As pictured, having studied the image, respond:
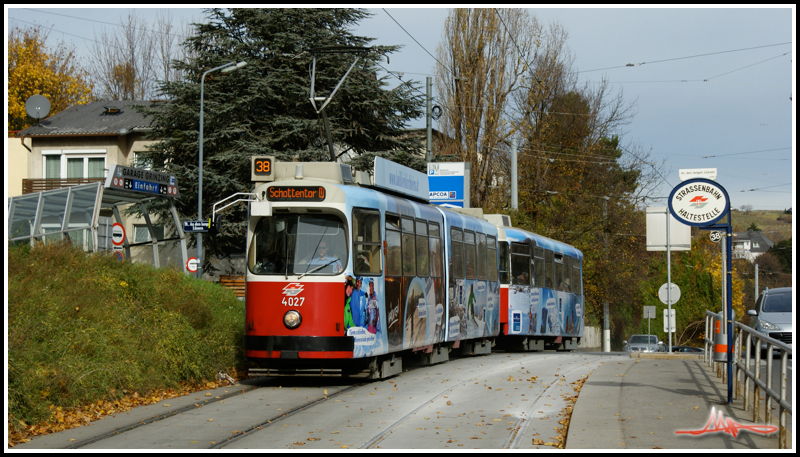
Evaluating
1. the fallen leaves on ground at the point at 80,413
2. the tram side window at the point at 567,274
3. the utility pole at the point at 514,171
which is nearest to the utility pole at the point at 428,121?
the tram side window at the point at 567,274

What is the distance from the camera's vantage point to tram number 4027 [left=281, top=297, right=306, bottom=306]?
1367 cm

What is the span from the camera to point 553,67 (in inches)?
1890

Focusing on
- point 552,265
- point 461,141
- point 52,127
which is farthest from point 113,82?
point 552,265

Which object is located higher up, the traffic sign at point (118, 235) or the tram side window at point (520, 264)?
the traffic sign at point (118, 235)

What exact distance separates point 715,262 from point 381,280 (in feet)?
183

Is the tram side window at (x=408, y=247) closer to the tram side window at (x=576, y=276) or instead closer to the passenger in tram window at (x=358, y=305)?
the passenger in tram window at (x=358, y=305)

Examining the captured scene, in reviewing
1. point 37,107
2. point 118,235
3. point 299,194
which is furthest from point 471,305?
point 37,107

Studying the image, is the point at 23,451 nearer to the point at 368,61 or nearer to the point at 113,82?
the point at 368,61

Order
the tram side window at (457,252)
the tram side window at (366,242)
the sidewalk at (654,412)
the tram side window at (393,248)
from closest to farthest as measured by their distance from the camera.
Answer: the sidewalk at (654,412)
the tram side window at (366,242)
the tram side window at (393,248)
the tram side window at (457,252)

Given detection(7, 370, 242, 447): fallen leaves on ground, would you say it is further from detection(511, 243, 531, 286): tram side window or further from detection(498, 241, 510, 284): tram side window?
detection(511, 243, 531, 286): tram side window

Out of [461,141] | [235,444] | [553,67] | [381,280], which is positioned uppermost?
[553,67]

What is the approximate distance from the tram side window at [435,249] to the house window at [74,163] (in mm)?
33874

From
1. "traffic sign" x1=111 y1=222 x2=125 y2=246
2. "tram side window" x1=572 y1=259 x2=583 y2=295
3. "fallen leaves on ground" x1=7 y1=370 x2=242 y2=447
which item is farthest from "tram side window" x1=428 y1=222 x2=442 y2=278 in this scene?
"tram side window" x1=572 y1=259 x2=583 y2=295

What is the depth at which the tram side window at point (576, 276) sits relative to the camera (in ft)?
103
